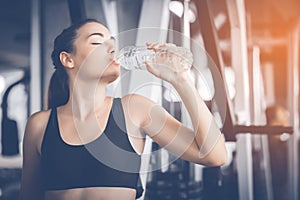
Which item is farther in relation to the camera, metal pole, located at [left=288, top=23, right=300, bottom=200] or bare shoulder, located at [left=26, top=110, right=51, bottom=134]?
metal pole, located at [left=288, top=23, right=300, bottom=200]

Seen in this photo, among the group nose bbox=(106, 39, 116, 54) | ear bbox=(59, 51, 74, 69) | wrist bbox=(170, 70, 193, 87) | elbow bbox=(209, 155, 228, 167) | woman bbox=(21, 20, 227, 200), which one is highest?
nose bbox=(106, 39, 116, 54)

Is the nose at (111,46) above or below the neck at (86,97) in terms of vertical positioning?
above

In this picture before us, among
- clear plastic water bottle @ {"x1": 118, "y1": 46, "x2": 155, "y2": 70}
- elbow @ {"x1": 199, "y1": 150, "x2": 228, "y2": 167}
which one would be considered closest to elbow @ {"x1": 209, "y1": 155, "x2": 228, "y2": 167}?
elbow @ {"x1": 199, "y1": 150, "x2": 228, "y2": 167}

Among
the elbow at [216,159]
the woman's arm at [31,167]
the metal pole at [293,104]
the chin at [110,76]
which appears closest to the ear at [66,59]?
the chin at [110,76]

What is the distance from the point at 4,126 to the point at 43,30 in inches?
12.3

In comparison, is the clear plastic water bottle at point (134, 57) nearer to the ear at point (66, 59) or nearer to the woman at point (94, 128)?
the woman at point (94, 128)

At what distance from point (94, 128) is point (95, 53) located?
0.74 feet

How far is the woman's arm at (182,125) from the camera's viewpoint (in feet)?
4.52

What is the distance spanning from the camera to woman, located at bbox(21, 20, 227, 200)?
134 cm

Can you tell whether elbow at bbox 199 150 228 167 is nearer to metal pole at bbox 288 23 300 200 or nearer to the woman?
the woman

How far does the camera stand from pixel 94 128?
53.7 inches

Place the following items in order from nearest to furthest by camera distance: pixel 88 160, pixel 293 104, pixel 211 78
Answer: pixel 88 160, pixel 211 78, pixel 293 104

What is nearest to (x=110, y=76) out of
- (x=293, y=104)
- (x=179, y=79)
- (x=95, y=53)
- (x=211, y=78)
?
(x=95, y=53)

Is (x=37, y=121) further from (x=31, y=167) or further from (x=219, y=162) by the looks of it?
(x=219, y=162)
